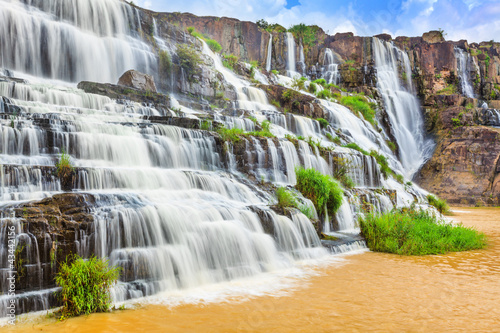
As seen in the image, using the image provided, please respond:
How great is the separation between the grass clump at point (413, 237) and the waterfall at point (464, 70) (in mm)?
33304

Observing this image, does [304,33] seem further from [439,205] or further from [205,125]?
[205,125]

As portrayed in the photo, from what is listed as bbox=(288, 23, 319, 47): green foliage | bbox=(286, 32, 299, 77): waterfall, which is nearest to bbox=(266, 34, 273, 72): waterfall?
bbox=(286, 32, 299, 77): waterfall

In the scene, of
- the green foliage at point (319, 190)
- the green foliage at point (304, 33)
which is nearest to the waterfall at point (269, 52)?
the green foliage at point (304, 33)

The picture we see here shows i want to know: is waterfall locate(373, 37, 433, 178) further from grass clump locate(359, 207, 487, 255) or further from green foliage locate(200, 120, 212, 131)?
green foliage locate(200, 120, 212, 131)

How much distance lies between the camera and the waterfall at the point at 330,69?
118 ft

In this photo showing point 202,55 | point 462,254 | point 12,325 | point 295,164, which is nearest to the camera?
point 12,325

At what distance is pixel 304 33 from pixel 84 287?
40.3m

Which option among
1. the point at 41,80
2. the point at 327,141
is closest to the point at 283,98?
the point at 327,141

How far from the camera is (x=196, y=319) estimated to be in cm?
465

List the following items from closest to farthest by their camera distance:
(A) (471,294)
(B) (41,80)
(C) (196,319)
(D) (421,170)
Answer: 1. (C) (196,319)
2. (A) (471,294)
3. (B) (41,80)
4. (D) (421,170)

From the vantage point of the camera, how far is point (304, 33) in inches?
1601

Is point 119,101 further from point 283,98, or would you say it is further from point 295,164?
point 283,98

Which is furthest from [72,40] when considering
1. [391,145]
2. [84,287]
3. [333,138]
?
[391,145]

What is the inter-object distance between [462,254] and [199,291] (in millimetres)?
6477
